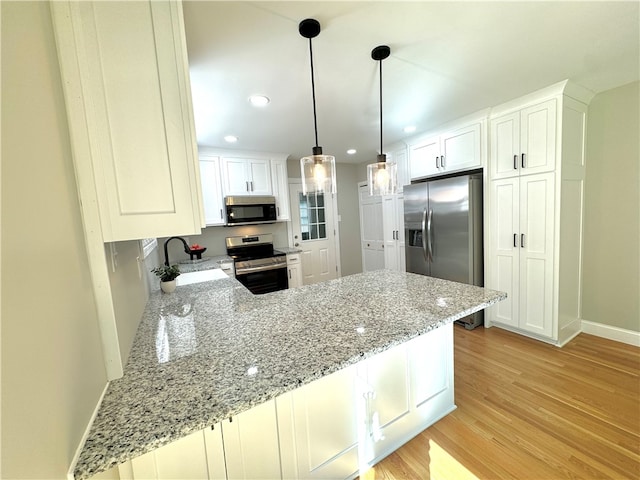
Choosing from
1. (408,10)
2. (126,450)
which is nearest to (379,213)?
(408,10)

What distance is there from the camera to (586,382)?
197cm

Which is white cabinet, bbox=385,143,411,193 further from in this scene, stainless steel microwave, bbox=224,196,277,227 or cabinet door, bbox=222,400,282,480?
cabinet door, bbox=222,400,282,480

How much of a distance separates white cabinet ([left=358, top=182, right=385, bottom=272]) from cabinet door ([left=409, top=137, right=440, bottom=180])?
111 cm

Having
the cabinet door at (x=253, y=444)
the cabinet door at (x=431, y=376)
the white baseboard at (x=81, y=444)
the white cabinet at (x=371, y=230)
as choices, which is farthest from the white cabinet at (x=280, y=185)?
the white baseboard at (x=81, y=444)

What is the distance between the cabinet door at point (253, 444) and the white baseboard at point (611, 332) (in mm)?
3367

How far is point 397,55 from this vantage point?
1653 millimetres

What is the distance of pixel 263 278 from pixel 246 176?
1516mm

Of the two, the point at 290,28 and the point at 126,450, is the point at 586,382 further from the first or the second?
the point at 290,28

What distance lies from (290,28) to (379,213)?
11.7ft

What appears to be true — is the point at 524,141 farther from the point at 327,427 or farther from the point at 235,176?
the point at 235,176

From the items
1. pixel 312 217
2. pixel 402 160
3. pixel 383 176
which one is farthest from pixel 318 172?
pixel 312 217

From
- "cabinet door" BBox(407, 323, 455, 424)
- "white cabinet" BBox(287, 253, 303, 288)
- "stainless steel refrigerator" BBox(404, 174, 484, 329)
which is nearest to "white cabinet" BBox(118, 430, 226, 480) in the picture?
"cabinet door" BBox(407, 323, 455, 424)

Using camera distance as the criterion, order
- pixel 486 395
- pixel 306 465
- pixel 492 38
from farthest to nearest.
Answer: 1. pixel 486 395
2. pixel 492 38
3. pixel 306 465

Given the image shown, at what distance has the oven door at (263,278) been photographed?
3.46m
